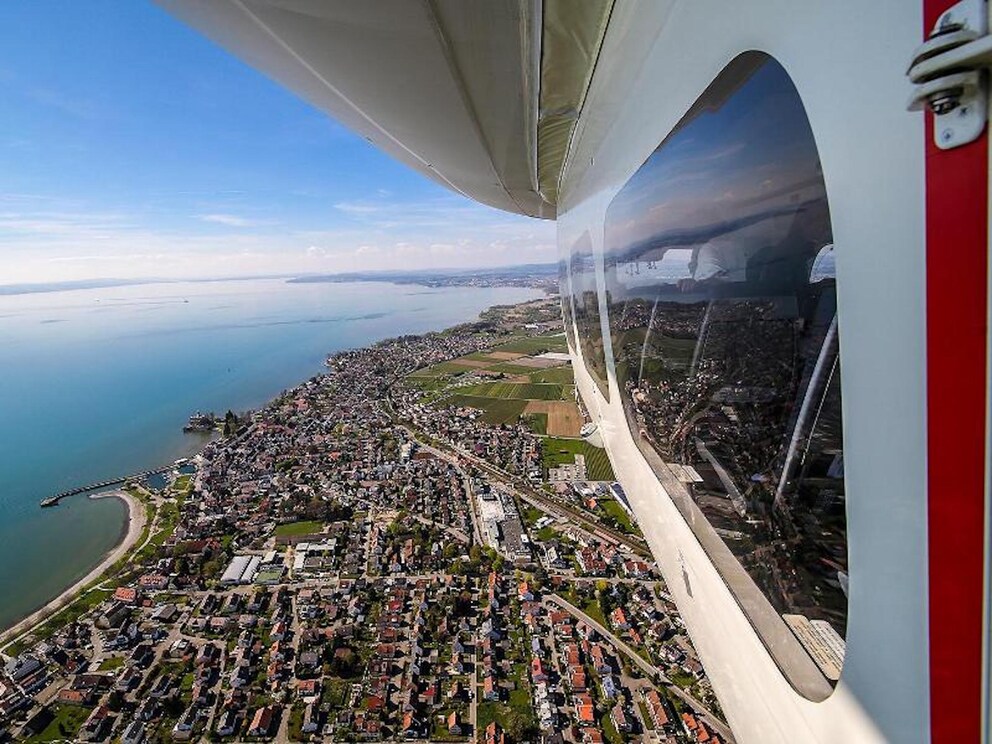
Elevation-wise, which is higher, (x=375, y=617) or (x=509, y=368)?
(x=509, y=368)

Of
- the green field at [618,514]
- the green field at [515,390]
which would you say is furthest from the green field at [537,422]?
the green field at [618,514]

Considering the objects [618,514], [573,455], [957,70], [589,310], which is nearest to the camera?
[957,70]

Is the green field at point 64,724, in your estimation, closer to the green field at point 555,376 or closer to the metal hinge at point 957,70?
the metal hinge at point 957,70

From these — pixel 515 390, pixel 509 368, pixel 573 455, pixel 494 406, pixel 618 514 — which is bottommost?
pixel 618 514

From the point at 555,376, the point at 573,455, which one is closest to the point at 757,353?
the point at 573,455

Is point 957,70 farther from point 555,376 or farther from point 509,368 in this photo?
point 509,368

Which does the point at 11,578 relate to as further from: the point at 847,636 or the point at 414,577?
the point at 847,636

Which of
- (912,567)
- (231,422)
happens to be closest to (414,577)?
(912,567)

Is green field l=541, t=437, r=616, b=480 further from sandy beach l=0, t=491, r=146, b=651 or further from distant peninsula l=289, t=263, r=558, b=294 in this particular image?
distant peninsula l=289, t=263, r=558, b=294
